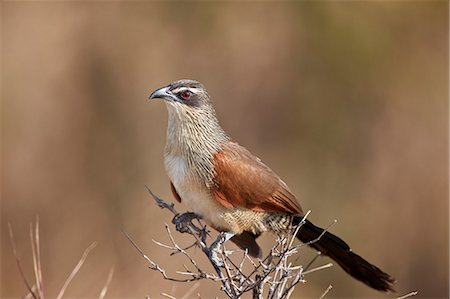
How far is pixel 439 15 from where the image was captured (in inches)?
325

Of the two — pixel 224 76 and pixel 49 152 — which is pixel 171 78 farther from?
pixel 49 152

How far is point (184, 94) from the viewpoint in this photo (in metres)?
3.88

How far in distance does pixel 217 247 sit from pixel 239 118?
437 cm

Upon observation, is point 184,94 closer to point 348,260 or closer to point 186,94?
point 186,94

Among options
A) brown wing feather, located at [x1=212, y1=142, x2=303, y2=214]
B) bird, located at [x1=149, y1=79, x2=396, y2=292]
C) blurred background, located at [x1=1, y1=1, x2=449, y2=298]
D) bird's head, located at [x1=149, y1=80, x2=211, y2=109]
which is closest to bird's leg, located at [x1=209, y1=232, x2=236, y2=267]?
bird, located at [x1=149, y1=79, x2=396, y2=292]

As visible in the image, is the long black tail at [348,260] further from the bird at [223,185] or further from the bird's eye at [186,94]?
the bird's eye at [186,94]

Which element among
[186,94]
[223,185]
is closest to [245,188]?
[223,185]

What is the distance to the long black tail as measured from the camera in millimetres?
3549

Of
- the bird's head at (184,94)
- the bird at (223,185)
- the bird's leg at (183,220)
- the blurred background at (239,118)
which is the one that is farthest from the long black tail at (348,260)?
the blurred background at (239,118)

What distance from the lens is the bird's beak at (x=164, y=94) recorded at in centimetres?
373

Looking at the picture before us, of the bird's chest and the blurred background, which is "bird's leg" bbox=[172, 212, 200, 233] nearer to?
the bird's chest

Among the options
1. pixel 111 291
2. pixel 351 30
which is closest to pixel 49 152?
pixel 111 291

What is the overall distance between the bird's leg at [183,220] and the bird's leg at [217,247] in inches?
5.7

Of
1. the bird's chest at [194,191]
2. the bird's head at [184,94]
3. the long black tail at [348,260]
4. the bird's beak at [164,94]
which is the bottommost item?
the bird's chest at [194,191]
